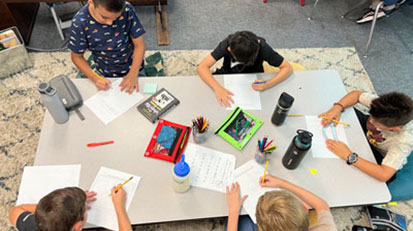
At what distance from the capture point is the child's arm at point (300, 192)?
1212mm

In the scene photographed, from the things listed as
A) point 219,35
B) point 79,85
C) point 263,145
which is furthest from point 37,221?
point 219,35

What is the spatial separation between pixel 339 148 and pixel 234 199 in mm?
584

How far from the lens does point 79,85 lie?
154 cm

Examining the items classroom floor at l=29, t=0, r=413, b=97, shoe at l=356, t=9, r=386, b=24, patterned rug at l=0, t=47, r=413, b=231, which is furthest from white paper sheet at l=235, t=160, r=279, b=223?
shoe at l=356, t=9, r=386, b=24

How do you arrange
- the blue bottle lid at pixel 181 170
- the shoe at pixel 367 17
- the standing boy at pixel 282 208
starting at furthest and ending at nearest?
the shoe at pixel 367 17 < the blue bottle lid at pixel 181 170 < the standing boy at pixel 282 208

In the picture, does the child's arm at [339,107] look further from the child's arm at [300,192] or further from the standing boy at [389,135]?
the child's arm at [300,192]

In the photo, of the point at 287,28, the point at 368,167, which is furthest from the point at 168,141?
the point at 287,28

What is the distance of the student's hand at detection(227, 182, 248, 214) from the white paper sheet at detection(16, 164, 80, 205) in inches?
26.2

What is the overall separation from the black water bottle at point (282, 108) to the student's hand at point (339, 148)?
10.2 inches

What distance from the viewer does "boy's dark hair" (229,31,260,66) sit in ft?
4.78

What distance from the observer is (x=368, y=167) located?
1.31 m

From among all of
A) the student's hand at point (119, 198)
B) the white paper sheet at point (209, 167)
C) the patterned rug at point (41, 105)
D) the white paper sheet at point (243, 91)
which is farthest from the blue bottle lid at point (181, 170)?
the patterned rug at point (41, 105)

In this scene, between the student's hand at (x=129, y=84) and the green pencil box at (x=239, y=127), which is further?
the student's hand at (x=129, y=84)

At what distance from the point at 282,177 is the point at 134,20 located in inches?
48.2
